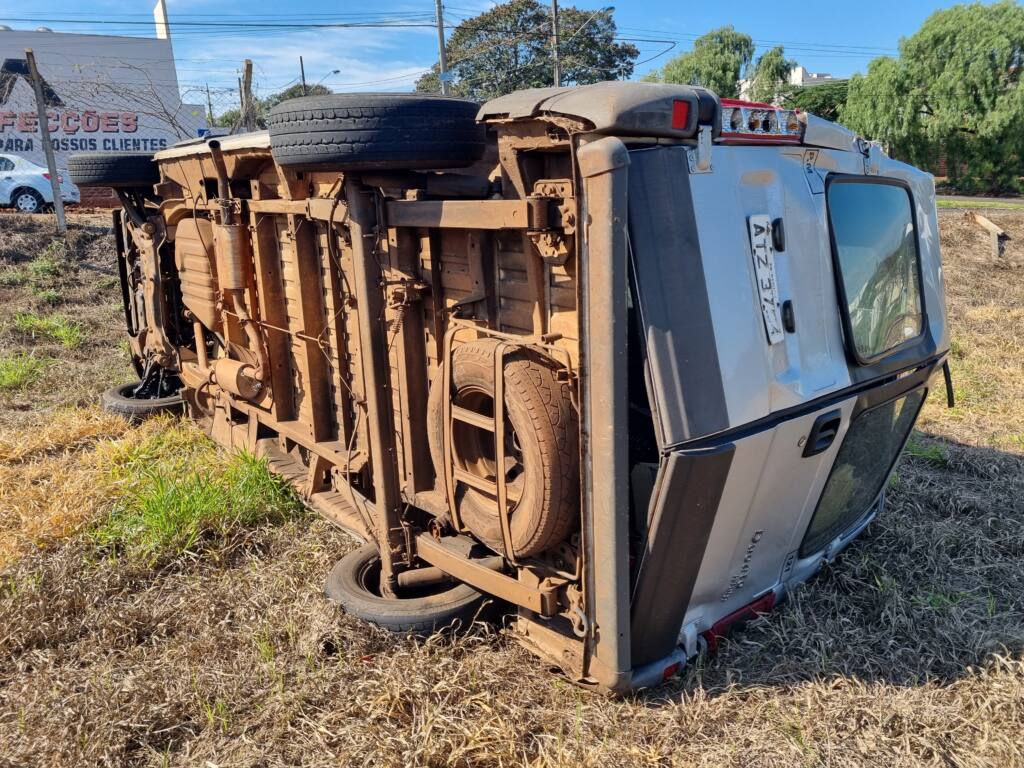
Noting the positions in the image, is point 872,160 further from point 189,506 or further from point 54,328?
point 54,328

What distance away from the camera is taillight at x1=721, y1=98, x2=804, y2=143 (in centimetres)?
263

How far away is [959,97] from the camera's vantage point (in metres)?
29.9

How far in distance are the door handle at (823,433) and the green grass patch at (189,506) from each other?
2.96m

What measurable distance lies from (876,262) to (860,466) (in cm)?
91

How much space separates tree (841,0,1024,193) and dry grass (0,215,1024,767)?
31.1 m

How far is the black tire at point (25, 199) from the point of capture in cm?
1747

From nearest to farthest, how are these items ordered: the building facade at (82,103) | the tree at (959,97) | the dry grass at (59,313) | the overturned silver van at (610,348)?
the overturned silver van at (610,348) < the dry grass at (59,313) < the building facade at (82,103) < the tree at (959,97)

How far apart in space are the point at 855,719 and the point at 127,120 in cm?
2902

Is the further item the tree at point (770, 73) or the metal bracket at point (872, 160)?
the tree at point (770, 73)

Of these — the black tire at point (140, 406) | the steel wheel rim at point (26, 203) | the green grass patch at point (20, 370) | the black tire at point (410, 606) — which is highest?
the steel wheel rim at point (26, 203)

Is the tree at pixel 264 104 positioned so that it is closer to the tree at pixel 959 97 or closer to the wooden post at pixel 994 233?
the wooden post at pixel 994 233

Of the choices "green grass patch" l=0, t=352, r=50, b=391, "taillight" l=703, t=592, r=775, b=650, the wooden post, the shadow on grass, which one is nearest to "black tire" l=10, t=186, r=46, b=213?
"green grass patch" l=0, t=352, r=50, b=391

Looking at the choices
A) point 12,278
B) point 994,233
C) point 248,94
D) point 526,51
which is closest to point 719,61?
point 526,51

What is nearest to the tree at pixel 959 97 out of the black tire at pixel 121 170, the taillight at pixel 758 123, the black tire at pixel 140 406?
the black tire at pixel 121 170
